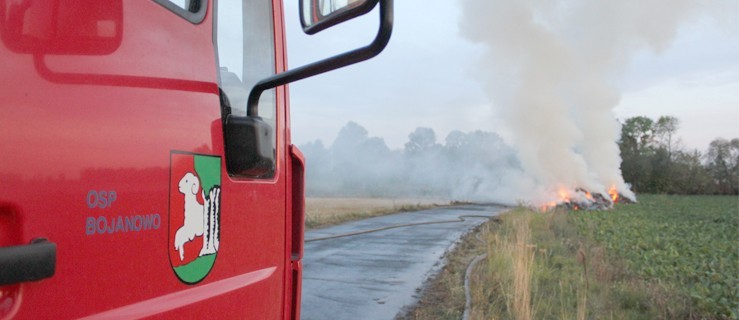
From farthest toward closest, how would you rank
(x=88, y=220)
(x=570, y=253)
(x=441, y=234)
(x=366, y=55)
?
(x=441, y=234) < (x=570, y=253) < (x=366, y=55) < (x=88, y=220)

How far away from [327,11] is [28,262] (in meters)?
1.17

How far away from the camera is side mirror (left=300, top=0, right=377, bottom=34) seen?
1.63m

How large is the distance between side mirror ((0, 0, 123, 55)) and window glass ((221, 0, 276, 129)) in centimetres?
53

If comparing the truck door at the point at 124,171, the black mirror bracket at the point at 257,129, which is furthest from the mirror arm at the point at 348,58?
the truck door at the point at 124,171

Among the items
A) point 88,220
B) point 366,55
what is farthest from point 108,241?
point 366,55

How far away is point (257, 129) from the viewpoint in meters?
1.86

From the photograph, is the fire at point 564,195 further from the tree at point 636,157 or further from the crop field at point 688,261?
the tree at point 636,157

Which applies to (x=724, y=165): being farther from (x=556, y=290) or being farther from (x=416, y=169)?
(x=556, y=290)

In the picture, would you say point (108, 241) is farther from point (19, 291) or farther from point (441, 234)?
point (441, 234)

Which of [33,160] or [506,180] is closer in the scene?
A: [33,160]

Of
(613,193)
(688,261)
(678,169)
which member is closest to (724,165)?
(678,169)

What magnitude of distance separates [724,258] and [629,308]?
180 inches

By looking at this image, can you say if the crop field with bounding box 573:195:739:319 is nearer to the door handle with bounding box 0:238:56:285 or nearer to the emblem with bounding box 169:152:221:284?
the emblem with bounding box 169:152:221:284

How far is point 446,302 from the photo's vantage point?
623 cm
